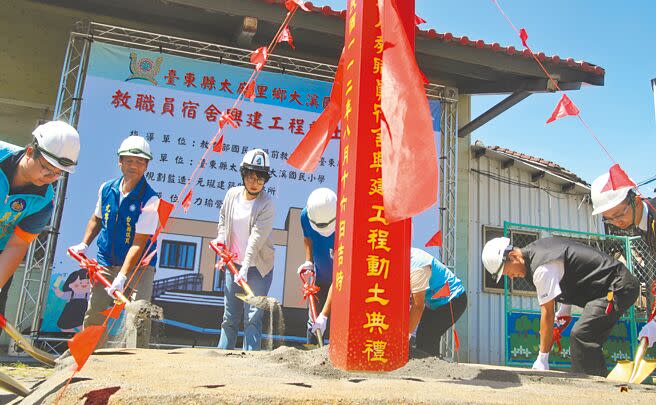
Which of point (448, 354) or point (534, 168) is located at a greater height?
point (534, 168)

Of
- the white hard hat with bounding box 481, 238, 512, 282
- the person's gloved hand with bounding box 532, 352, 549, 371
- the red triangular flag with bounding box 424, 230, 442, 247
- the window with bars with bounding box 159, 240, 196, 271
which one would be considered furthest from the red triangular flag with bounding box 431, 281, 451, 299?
the window with bars with bounding box 159, 240, 196, 271

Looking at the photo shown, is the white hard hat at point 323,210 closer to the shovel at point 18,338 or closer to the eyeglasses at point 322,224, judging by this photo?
the eyeglasses at point 322,224

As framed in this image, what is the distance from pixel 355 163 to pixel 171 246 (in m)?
4.06

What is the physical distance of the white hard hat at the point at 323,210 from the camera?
4.45 m

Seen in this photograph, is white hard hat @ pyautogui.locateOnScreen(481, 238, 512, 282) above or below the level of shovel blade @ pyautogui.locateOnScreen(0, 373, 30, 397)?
above

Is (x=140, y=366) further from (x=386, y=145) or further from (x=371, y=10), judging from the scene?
(x=371, y=10)

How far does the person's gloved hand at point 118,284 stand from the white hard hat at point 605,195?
337cm

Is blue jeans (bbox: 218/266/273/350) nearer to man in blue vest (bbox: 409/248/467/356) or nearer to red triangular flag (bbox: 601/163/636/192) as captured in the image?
man in blue vest (bbox: 409/248/467/356)

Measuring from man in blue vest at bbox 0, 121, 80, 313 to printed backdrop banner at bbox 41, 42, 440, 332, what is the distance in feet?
8.79

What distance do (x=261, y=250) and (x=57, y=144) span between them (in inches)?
91.4

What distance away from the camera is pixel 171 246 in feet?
19.8

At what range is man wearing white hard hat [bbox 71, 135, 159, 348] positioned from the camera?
4.10 m

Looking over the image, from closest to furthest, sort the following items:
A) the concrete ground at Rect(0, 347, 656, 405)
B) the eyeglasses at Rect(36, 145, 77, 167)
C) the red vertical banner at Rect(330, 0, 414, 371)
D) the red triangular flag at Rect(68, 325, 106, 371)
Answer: the concrete ground at Rect(0, 347, 656, 405), the red triangular flag at Rect(68, 325, 106, 371), the red vertical banner at Rect(330, 0, 414, 371), the eyeglasses at Rect(36, 145, 77, 167)

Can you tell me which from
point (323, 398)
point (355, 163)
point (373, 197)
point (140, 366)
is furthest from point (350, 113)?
point (140, 366)
